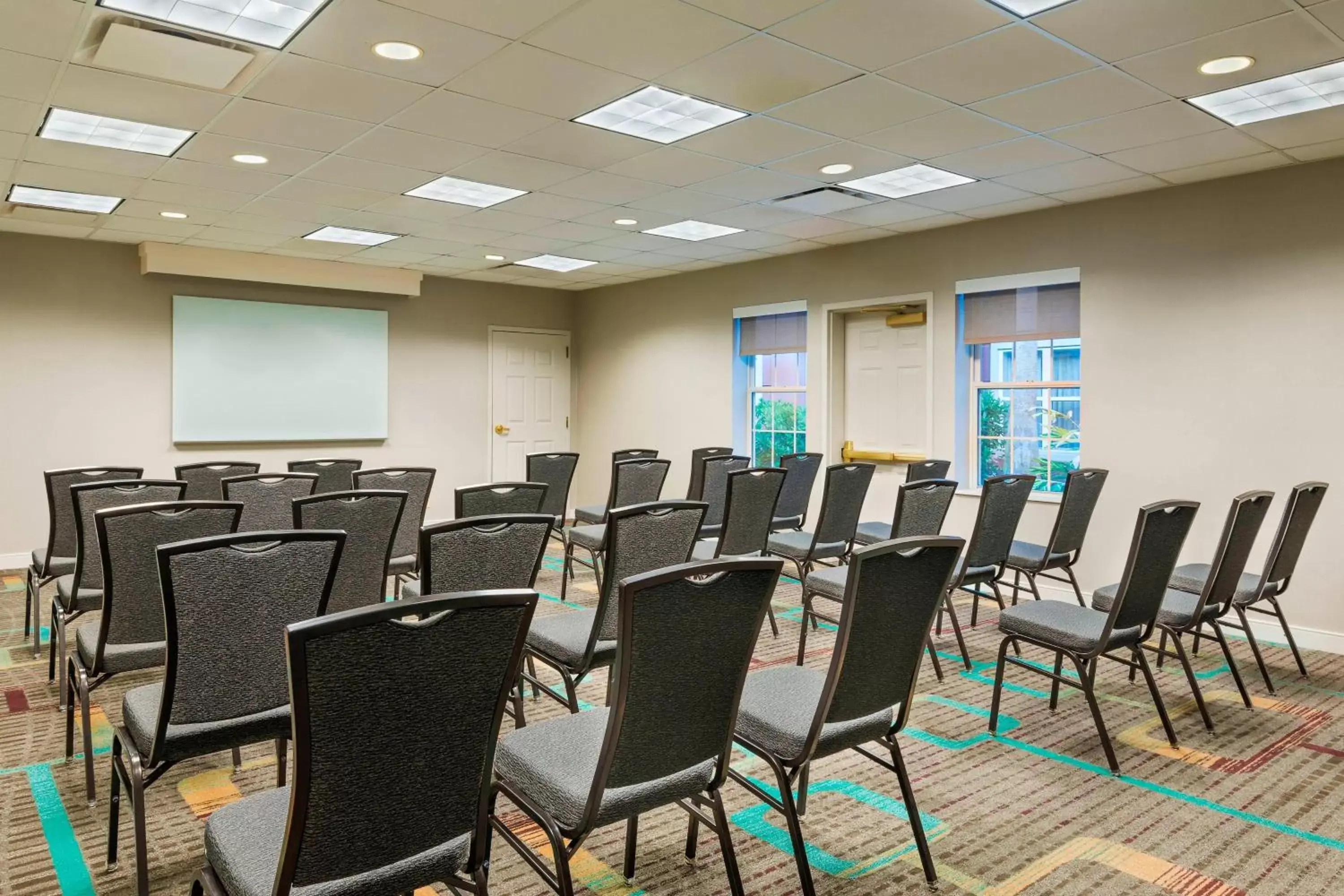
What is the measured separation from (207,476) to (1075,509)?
468 cm

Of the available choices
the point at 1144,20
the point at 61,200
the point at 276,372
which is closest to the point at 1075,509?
the point at 1144,20

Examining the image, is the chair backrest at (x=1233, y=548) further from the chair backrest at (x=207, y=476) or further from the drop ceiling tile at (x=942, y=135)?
the chair backrest at (x=207, y=476)

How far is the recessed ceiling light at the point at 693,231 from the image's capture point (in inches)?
257

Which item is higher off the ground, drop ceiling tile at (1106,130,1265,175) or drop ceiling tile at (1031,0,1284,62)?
drop ceiling tile at (1106,130,1265,175)

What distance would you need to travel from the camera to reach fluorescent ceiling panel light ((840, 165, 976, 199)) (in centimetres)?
505

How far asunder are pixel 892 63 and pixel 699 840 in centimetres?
292

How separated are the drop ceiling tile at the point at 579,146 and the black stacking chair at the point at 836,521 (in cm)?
199

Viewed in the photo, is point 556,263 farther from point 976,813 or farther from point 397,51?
point 976,813

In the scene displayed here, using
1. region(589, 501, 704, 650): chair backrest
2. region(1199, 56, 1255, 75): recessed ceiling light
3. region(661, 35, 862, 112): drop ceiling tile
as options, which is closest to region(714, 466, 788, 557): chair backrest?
region(589, 501, 704, 650): chair backrest

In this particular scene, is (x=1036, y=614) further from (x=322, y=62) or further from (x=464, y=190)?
(x=464, y=190)

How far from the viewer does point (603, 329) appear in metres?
9.85

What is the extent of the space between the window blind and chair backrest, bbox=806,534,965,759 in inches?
172

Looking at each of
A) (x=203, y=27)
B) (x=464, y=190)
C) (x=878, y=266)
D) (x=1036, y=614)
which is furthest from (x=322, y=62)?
(x=878, y=266)

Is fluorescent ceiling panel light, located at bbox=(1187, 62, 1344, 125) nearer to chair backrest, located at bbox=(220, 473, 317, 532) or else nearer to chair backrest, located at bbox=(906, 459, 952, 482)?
chair backrest, located at bbox=(906, 459, 952, 482)
